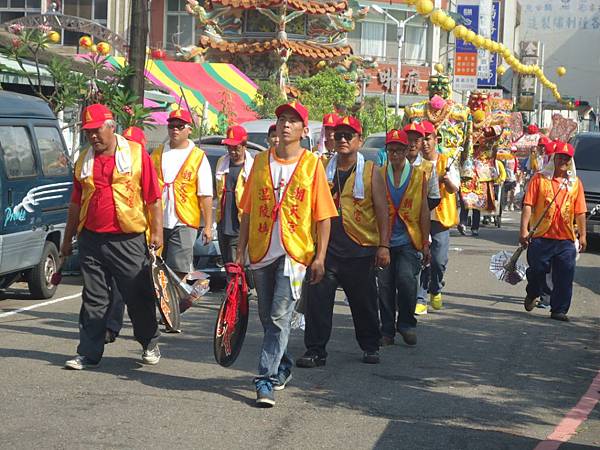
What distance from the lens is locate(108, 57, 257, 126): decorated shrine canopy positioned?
2953 cm

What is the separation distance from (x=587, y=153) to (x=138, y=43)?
377 inches

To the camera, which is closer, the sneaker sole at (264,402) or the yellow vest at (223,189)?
the sneaker sole at (264,402)

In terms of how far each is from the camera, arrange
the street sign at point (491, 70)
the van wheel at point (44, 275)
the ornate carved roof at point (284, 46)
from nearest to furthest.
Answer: the van wheel at point (44, 275) < the ornate carved roof at point (284, 46) < the street sign at point (491, 70)

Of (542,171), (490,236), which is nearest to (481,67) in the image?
(490,236)

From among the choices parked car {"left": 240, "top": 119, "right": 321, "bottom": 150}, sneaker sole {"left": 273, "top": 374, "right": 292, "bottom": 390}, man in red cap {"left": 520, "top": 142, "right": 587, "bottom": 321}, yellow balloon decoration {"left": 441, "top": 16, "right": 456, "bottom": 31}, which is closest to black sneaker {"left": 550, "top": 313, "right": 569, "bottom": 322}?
man in red cap {"left": 520, "top": 142, "right": 587, "bottom": 321}

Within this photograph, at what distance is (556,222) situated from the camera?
12281 millimetres

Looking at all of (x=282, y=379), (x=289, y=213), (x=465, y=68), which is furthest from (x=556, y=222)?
(x=465, y=68)

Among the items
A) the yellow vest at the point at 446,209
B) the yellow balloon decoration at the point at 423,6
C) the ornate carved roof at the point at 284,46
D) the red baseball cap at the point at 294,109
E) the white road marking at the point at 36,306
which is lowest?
the white road marking at the point at 36,306

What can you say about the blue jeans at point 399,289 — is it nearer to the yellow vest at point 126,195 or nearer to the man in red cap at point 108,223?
the man in red cap at point 108,223

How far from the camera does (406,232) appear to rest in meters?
10.4

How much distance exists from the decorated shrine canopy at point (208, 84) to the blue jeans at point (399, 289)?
1675cm

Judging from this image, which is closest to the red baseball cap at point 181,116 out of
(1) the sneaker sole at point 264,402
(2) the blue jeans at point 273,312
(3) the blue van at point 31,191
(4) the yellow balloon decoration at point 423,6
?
(3) the blue van at point 31,191

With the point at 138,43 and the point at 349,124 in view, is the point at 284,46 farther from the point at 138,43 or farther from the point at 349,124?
the point at 349,124

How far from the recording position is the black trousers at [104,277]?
8664mm
